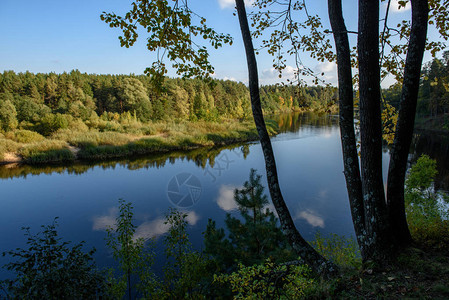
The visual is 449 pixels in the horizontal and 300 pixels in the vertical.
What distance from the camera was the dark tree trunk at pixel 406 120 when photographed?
2.47 meters

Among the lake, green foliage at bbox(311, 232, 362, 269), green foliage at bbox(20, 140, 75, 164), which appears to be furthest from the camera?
green foliage at bbox(20, 140, 75, 164)

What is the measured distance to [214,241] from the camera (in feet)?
18.5

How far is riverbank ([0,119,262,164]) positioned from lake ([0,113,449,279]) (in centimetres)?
271

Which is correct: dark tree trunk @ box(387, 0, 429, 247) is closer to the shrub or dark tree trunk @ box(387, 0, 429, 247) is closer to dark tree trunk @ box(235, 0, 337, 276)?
dark tree trunk @ box(235, 0, 337, 276)

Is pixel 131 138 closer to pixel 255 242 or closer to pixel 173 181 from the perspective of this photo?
pixel 173 181

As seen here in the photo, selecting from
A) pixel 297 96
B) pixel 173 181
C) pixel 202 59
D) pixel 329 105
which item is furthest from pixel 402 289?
pixel 173 181

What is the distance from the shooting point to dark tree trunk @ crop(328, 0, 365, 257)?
8.48ft

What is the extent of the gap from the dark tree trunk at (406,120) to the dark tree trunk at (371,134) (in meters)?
0.25

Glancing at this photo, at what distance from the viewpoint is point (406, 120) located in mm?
2602

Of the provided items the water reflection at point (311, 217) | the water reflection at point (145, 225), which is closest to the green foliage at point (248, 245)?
the water reflection at point (145, 225)

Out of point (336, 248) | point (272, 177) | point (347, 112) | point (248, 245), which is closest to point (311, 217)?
point (336, 248)

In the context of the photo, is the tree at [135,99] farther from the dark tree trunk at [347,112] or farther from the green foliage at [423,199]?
the dark tree trunk at [347,112]

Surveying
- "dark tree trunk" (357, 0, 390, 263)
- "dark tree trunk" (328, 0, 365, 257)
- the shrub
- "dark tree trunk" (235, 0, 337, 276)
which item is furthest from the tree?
"dark tree trunk" (357, 0, 390, 263)

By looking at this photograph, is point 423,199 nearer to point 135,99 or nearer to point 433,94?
point 433,94
